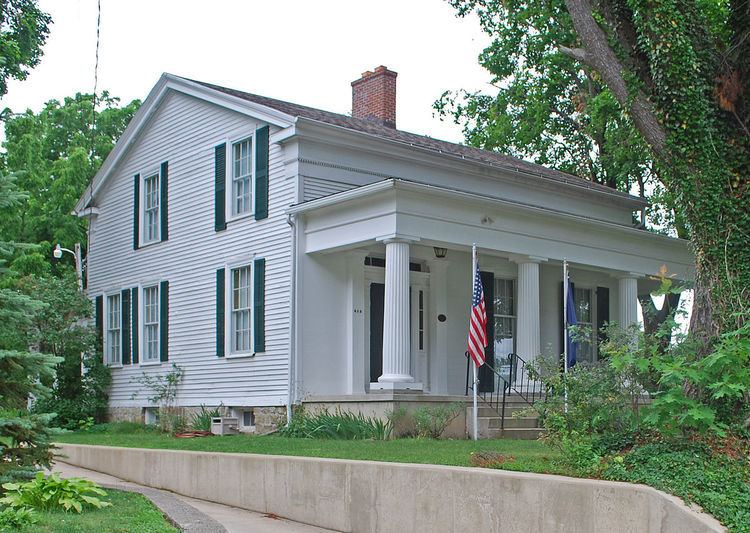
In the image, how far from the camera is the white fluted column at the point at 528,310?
59.8 ft

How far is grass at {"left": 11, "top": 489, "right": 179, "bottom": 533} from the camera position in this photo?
804cm

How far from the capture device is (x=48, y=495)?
911 cm

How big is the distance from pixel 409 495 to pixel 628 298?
12152 mm

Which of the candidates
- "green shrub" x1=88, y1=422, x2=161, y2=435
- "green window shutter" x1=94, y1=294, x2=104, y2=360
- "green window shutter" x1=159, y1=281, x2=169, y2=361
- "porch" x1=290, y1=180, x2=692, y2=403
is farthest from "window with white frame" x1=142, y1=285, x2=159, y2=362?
"porch" x1=290, y1=180, x2=692, y2=403

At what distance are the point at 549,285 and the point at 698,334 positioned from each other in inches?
468

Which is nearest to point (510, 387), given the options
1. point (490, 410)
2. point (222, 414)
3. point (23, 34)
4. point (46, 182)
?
point (490, 410)

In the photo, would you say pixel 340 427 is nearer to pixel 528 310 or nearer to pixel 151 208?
pixel 528 310

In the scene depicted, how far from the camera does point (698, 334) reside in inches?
379

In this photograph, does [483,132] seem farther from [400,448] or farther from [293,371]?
[400,448]

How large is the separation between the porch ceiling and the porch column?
36 centimetres

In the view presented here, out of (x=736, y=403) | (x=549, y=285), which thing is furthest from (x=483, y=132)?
(x=736, y=403)

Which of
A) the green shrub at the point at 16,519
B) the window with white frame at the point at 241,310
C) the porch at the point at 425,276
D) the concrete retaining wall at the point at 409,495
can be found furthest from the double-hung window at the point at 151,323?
the green shrub at the point at 16,519

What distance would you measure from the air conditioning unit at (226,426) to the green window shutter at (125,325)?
4412mm

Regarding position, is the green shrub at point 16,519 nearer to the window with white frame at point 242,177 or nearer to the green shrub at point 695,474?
the green shrub at point 695,474
